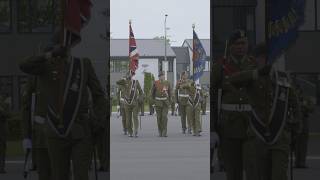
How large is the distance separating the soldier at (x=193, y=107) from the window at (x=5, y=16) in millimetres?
9963

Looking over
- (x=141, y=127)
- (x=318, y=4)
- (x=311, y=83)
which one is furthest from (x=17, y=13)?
(x=141, y=127)

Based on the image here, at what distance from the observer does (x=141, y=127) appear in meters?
23.8

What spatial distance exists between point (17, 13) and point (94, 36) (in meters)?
1.97

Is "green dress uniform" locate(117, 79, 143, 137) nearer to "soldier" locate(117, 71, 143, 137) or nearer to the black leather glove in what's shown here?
"soldier" locate(117, 71, 143, 137)

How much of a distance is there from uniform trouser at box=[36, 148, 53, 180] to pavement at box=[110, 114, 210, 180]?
10.3 feet

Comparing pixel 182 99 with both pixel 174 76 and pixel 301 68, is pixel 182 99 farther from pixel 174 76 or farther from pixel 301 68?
pixel 174 76

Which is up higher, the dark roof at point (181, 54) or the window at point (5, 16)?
the dark roof at point (181, 54)

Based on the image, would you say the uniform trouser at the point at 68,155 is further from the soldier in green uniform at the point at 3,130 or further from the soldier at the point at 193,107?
the soldier at the point at 193,107

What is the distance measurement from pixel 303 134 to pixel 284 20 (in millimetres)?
4043

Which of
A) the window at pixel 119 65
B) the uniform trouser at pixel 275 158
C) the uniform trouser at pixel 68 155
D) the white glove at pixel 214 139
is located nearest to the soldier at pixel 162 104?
the white glove at pixel 214 139

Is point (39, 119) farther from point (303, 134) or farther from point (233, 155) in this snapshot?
point (303, 134)

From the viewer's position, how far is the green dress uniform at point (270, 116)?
6.55 meters

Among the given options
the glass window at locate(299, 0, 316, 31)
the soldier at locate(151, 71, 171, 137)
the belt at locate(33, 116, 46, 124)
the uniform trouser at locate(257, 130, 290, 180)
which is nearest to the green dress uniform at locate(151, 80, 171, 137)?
the soldier at locate(151, 71, 171, 137)

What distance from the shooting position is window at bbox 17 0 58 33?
8.93 meters
